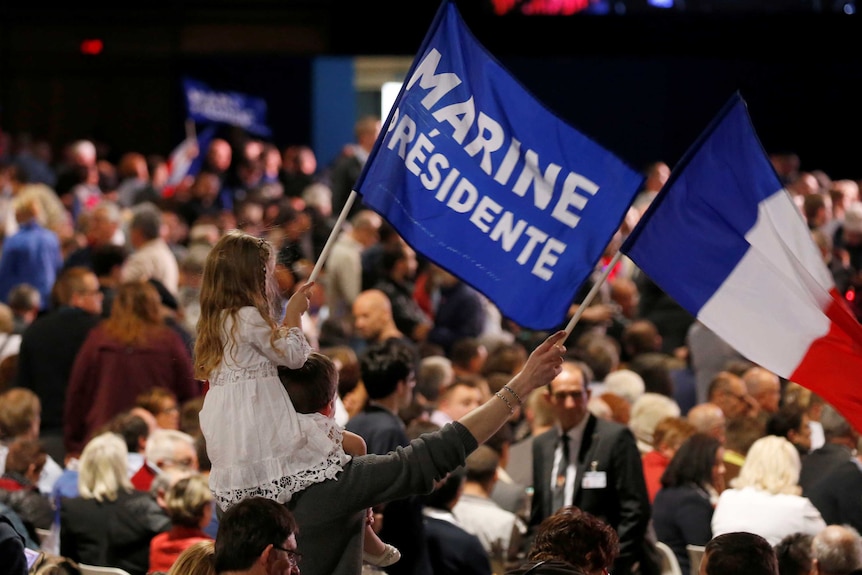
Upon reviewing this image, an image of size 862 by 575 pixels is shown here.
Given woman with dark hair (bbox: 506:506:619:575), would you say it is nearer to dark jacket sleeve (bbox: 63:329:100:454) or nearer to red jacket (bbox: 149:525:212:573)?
red jacket (bbox: 149:525:212:573)

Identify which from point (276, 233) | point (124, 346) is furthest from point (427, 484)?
point (124, 346)

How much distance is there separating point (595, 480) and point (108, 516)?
7.29 ft

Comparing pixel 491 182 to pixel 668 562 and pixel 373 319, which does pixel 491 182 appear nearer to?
pixel 668 562

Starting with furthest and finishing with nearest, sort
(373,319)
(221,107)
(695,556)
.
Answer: (221,107) < (373,319) < (695,556)

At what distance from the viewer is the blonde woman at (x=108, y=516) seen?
7086 mm

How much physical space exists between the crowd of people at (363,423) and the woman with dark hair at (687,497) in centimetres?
1

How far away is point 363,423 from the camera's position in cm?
648

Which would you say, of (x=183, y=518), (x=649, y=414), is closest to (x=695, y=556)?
(x=649, y=414)

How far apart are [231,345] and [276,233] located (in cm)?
54

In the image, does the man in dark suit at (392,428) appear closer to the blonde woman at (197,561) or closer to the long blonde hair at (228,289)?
the blonde woman at (197,561)

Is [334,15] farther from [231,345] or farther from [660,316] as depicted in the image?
[231,345]

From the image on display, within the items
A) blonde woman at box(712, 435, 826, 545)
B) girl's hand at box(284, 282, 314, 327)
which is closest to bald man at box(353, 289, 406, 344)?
blonde woman at box(712, 435, 826, 545)

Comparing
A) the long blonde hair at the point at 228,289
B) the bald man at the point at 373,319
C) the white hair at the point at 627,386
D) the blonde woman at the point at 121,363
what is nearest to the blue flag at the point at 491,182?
the long blonde hair at the point at 228,289

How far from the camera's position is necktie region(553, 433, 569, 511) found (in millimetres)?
7042
